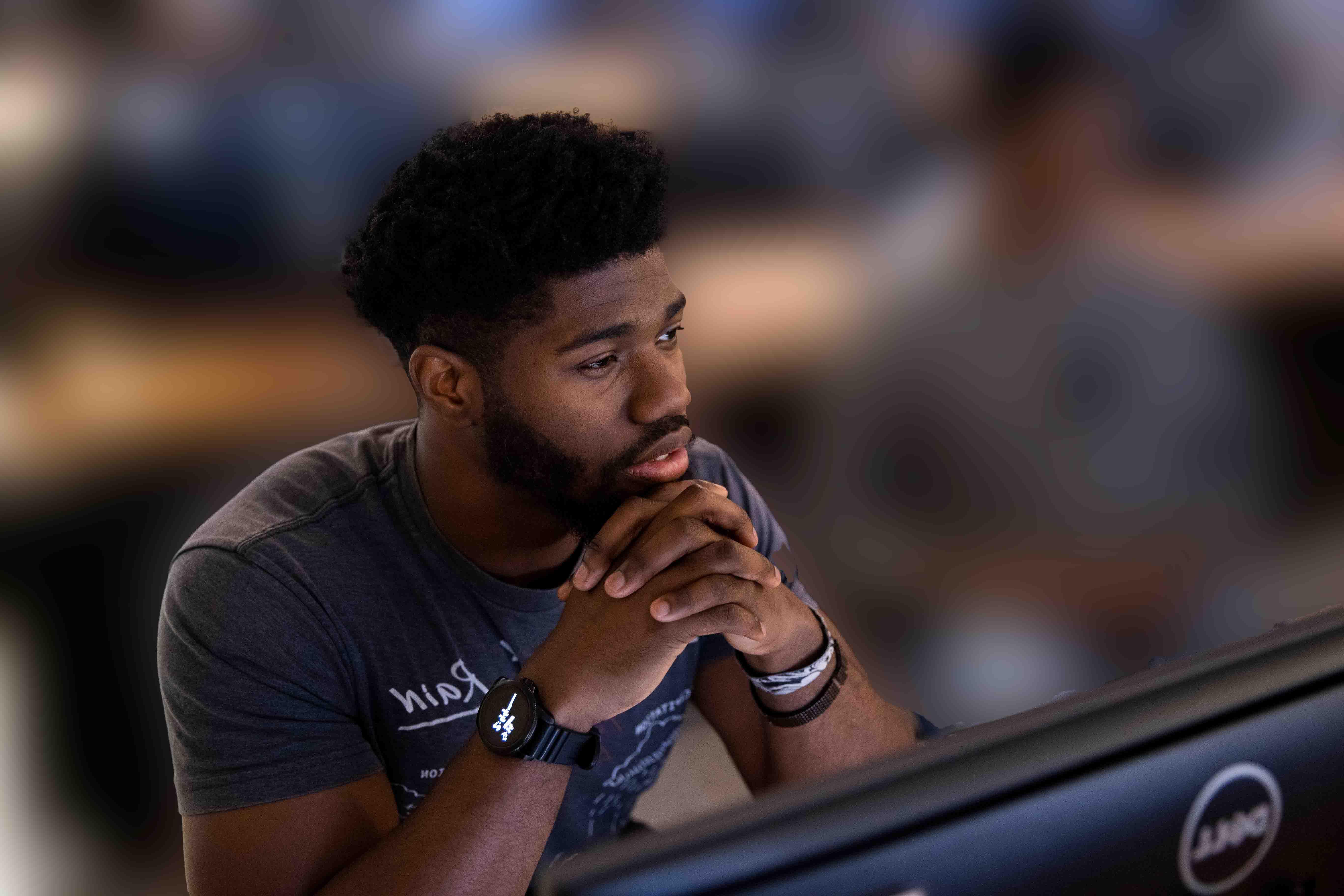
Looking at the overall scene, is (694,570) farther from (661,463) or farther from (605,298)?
(605,298)

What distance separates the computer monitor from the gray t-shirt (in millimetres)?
762

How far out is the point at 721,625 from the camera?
100cm

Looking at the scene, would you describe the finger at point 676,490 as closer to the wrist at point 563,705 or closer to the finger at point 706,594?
the finger at point 706,594

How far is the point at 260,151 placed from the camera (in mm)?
2010

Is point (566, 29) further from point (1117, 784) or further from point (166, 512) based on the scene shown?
point (1117, 784)

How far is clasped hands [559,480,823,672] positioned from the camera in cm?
98

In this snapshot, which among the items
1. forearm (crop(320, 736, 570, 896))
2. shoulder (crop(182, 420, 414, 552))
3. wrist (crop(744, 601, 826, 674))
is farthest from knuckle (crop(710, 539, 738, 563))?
shoulder (crop(182, 420, 414, 552))

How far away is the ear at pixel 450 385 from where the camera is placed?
3.96 ft

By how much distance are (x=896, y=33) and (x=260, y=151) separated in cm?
159

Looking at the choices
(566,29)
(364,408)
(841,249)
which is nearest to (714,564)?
(364,408)

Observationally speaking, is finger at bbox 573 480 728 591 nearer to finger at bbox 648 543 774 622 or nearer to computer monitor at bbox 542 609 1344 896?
finger at bbox 648 543 774 622

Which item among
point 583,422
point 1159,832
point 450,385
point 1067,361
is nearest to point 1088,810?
point 1159,832

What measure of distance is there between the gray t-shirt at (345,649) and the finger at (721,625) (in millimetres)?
276

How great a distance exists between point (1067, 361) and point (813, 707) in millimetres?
1941
